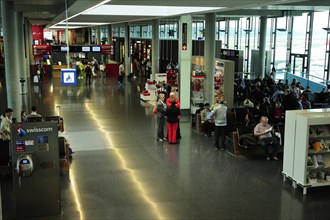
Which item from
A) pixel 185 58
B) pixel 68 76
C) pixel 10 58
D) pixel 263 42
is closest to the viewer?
pixel 68 76

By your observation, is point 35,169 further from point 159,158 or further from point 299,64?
point 299,64

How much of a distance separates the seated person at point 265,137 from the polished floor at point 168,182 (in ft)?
1.15

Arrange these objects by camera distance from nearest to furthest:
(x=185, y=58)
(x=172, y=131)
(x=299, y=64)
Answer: (x=172, y=131) < (x=185, y=58) < (x=299, y=64)

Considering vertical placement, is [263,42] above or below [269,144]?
above

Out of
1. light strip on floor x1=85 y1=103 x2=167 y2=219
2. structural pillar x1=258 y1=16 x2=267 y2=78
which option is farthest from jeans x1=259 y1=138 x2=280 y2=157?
structural pillar x1=258 y1=16 x2=267 y2=78

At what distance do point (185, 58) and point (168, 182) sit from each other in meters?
8.76

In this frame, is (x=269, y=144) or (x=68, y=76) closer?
(x=269, y=144)

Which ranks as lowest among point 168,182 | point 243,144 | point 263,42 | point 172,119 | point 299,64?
point 168,182

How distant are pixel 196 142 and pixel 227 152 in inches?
54.7

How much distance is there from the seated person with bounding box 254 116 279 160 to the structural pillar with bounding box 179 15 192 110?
661 cm

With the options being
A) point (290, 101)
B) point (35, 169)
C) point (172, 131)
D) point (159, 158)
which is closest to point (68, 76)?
point (172, 131)

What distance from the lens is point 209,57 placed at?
17.3 metres

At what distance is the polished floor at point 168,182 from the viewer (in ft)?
25.2

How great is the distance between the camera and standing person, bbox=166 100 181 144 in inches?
494
